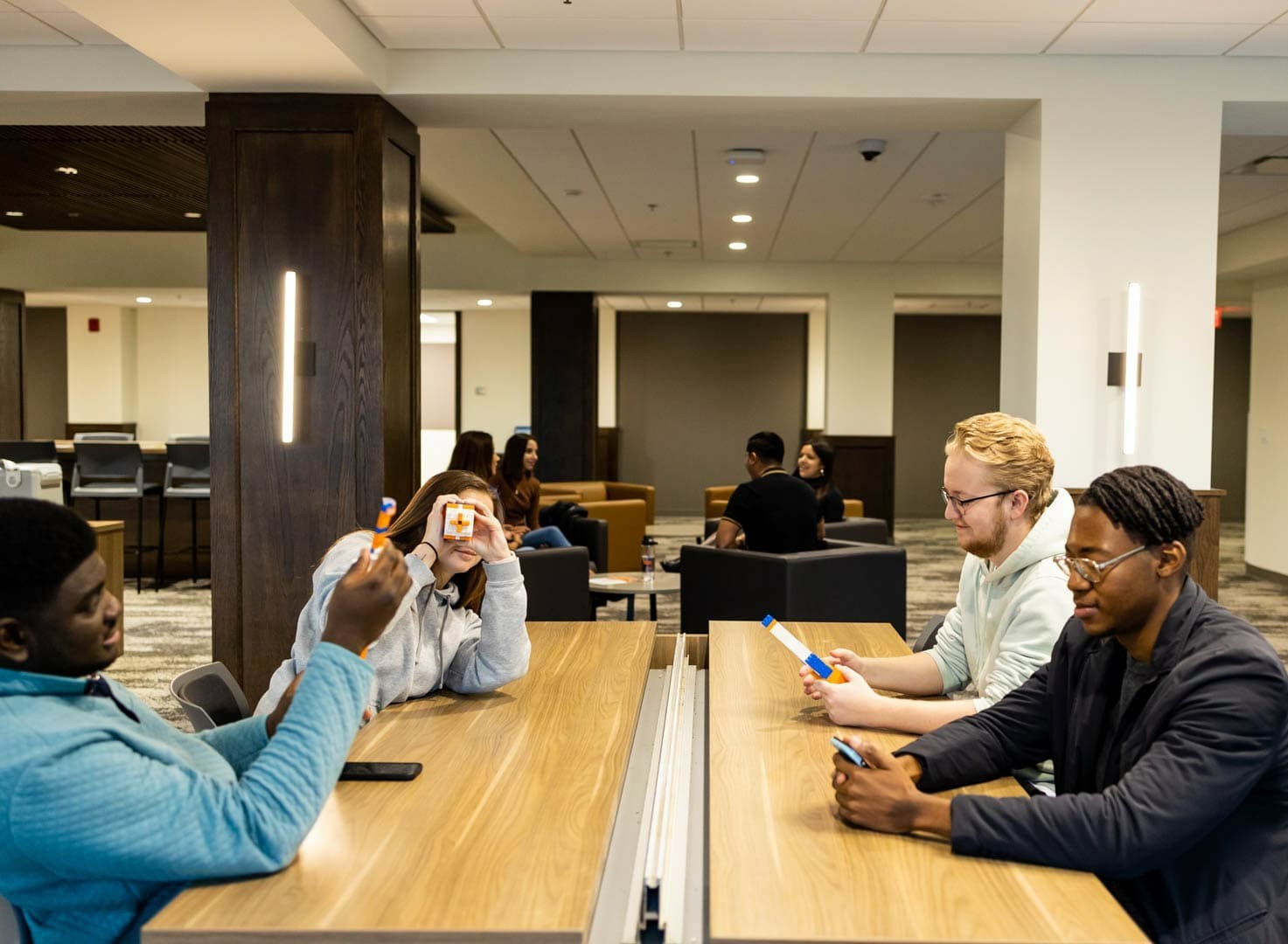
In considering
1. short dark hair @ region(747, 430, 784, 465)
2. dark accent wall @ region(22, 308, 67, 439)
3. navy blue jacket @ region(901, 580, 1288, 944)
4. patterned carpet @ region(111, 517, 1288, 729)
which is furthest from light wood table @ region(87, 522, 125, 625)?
dark accent wall @ region(22, 308, 67, 439)

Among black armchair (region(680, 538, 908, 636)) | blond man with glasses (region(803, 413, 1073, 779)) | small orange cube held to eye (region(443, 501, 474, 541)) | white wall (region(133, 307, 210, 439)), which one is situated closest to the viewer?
blond man with glasses (region(803, 413, 1073, 779))

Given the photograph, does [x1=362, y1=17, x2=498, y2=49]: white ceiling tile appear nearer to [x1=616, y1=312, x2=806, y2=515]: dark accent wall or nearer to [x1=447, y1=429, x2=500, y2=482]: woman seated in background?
[x1=447, y1=429, x2=500, y2=482]: woman seated in background

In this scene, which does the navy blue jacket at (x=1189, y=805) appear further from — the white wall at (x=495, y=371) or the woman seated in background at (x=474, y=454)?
the white wall at (x=495, y=371)

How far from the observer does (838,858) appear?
1.48m

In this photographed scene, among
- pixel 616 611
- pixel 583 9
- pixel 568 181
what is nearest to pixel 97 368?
pixel 568 181

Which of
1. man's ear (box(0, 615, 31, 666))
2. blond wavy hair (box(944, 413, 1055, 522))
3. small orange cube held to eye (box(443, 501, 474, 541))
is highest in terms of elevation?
blond wavy hair (box(944, 413, 1055, 522))

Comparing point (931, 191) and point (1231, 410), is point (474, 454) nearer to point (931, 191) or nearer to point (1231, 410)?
point (931, 191)

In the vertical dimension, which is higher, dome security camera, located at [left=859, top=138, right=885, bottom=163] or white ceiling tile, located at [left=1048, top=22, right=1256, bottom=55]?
white ceiling tile, located at [left=1048, top=22, right=1256, bottom=55]

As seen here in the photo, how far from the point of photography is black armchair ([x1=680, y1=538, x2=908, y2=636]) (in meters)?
5.31

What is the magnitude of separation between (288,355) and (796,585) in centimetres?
254

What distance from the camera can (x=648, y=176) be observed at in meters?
7.43

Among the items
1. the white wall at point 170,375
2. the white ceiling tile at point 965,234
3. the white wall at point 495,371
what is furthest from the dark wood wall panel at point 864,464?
the white wall at point 170,375

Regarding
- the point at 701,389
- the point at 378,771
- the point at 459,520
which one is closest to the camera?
the point at 378,771

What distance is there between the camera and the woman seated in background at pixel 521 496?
20.9 feet
